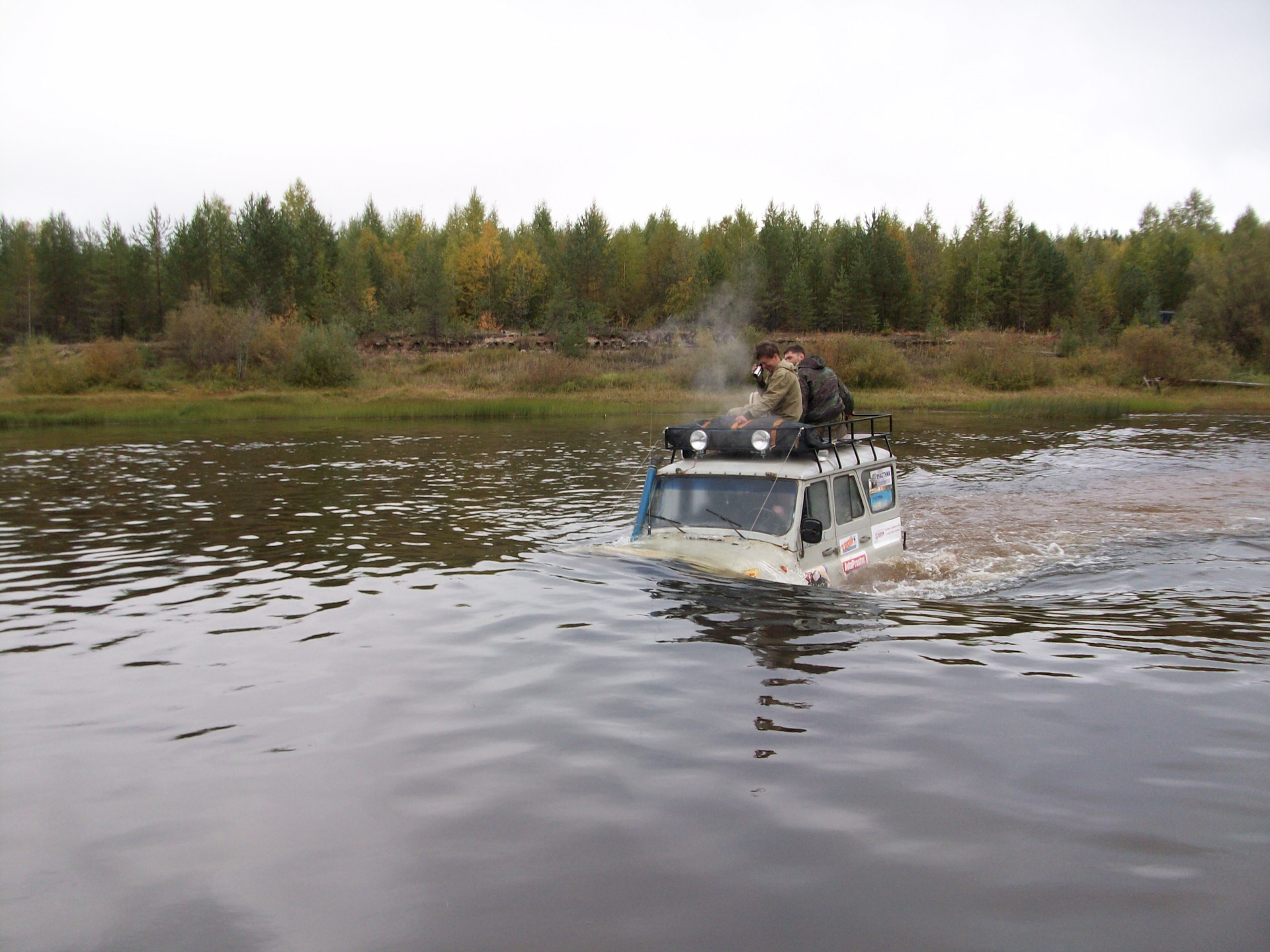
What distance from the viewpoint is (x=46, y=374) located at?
50.2 m

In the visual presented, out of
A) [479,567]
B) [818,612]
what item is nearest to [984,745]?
[818,612]

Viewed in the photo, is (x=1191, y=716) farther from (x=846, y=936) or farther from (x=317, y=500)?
(x=317, y=500)

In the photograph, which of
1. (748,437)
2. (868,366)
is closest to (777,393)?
(748,437)

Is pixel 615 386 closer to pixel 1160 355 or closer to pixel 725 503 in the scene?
pixel 1160 355

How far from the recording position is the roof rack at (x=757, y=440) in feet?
32.4

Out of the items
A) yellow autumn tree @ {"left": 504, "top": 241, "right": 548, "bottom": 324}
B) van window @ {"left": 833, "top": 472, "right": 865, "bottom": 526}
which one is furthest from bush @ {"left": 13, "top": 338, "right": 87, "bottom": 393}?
van window @ {"left": 833, "top": 472, "right": 865, "bottom": 526}

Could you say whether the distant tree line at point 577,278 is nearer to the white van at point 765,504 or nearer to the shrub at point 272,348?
the shrub at point 272,348

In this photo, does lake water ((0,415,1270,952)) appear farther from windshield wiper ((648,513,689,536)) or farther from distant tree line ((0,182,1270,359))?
distant tree line ((0,182,1270,359))

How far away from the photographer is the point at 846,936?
396cm

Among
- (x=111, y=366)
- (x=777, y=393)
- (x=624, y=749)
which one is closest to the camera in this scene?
(x=624, y=749)

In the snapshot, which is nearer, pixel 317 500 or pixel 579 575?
pixel 579 575

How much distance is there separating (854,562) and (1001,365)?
48334 mm

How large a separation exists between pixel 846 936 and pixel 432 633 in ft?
18.6

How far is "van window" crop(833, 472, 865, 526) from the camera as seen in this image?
10.3 metres
